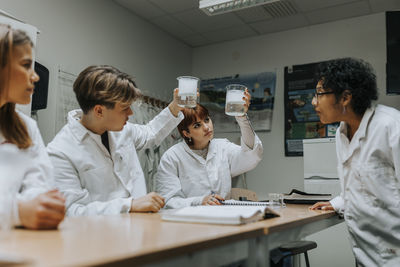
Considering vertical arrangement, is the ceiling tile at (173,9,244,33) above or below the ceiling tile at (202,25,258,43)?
above

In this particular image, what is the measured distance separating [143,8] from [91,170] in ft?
9.18

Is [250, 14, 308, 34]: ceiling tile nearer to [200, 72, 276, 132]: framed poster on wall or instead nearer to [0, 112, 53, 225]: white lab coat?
[200, 72, 276, 132]: framed poster on wall

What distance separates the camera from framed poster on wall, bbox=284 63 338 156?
4.02m

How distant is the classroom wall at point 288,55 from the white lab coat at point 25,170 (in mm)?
3393

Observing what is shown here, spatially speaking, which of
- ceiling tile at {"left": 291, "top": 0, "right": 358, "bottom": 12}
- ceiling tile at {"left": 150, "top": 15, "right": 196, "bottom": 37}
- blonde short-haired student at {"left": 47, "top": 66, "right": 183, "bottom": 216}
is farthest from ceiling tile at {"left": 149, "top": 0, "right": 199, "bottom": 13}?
blonde short-haired student at {"left": 47, "top": 66, "right": 183, "bottom": 216}

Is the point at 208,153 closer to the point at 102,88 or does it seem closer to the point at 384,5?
the point at 102,88

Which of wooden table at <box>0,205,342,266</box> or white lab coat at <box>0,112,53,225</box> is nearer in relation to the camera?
wooden table at <box>0,205,342,266</box>

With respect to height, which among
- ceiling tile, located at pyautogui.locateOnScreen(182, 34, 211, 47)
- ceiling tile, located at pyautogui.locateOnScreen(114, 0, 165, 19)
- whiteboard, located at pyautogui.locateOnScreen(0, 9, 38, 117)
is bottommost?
whiteboard, located at pyautogui.locateOnScreen(0, 9, 38, 117)

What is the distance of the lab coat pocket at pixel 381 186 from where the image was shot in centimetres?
154

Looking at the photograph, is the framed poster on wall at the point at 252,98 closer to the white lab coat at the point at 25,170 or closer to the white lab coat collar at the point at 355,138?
the white lab coat collar at the point at 355,138

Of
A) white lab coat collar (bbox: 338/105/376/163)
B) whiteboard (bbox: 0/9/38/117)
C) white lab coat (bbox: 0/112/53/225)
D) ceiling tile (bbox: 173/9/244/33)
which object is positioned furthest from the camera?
ceiling tile (bbox: 173/9/244/33)

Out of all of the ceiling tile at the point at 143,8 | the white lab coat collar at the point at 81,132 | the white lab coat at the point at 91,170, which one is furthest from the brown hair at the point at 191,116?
the ceiling tile at the point at 143,8

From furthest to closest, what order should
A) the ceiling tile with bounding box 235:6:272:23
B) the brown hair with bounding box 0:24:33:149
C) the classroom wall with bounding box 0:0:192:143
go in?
the ceiling tile with bounding box 235:6:272:23
the classroom wall with bounding box 0:0:192:143
the brown hair with bounding box 0:24:33:149

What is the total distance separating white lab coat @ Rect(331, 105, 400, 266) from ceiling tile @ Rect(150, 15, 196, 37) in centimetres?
302
